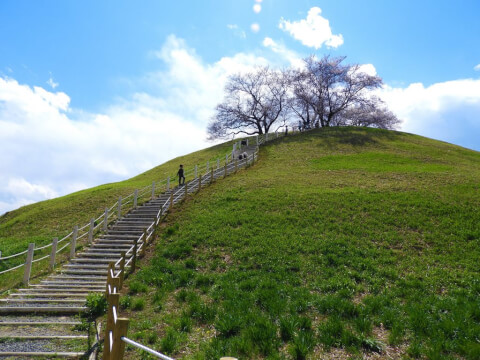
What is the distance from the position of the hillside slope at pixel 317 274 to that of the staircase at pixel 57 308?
130cm

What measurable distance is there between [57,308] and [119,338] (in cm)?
495

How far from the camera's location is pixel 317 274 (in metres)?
9.48

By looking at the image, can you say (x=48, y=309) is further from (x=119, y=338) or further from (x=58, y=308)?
(x=119, y=338)

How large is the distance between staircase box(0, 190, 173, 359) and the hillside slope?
1296mm

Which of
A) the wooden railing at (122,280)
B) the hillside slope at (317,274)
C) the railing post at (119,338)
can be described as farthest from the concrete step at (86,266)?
the railing post at (119,338)

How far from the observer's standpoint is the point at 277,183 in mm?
20922

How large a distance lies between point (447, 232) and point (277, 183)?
10.4 m

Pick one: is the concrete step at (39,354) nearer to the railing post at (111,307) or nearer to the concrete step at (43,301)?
the railing post at (111,307)

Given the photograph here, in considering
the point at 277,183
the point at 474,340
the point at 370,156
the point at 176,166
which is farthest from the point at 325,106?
the point at 474,340

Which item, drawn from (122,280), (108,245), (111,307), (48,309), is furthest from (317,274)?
(108,245)

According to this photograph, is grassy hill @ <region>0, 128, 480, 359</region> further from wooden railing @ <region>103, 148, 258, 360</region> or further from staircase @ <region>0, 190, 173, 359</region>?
staircase @ <region>0, 190, 173, 359</region>

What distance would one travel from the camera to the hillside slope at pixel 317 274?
6.15m

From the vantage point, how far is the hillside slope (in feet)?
20.2

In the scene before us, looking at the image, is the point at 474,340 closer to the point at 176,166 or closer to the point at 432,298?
the point at 432,298
